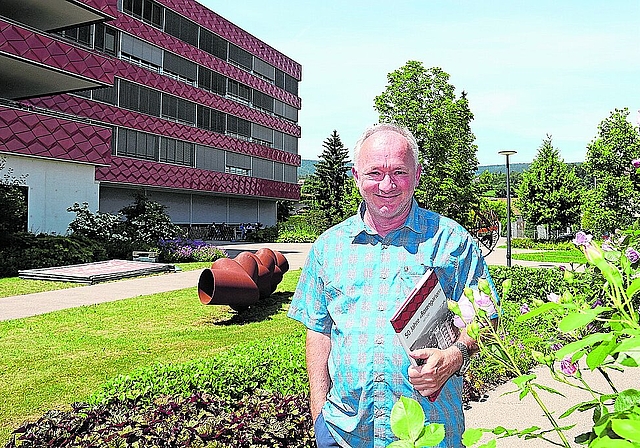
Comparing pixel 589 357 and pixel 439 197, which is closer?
pixel 589 357

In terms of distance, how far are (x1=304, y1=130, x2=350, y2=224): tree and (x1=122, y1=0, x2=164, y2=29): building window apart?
25.1m

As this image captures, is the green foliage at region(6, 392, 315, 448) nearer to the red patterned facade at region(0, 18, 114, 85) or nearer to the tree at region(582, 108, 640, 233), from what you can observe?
the red patterned facade at region(0, 18, 114, 85)

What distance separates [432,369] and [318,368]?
59 cm

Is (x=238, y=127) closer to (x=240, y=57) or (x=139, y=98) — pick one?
(x=240, y=57)

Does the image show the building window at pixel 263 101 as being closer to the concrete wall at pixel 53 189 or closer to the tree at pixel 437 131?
the tree at pixel 437 131

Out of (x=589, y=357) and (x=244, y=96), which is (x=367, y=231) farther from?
(x=244, y=96)

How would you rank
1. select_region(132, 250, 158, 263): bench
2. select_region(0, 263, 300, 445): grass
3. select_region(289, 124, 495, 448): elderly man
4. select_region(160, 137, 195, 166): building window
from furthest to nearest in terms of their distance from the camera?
select_region(160, 137, 195, 166): building window → select_region(132, 250, 158, 263): bench → select_region(0, 263, 300, 445): grass → select_region(289, 124, 495, 448): elderly man

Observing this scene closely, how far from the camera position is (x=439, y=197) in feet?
96.9

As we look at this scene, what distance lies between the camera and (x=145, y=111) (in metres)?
36.6

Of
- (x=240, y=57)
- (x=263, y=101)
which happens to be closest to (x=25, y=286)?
(x=240, y=57)

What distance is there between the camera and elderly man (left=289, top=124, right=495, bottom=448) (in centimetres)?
231

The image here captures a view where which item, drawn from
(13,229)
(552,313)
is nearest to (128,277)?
(13,229)

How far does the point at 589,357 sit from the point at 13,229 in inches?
822

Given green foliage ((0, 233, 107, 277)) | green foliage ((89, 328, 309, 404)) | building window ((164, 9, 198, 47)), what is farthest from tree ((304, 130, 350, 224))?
green foliage ((89, 328, 309, 404))
